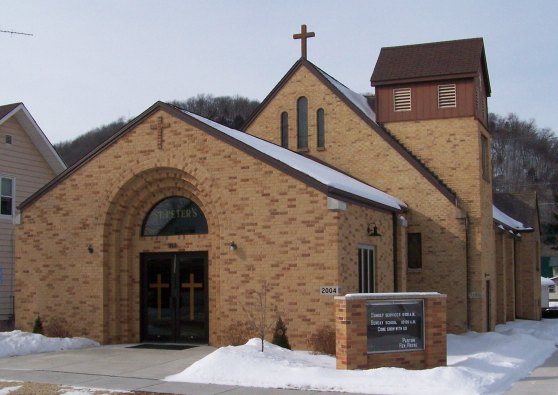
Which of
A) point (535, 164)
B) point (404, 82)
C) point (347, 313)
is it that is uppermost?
point (535, 164)

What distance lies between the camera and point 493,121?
108m

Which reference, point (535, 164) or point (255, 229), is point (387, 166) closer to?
point (255, 229)

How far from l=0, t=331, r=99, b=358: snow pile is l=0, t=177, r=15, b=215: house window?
10.2 metres

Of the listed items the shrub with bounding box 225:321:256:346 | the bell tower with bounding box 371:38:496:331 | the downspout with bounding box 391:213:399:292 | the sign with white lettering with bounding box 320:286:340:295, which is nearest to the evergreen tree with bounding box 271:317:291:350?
the shrub with bounding box 225:321:256:346

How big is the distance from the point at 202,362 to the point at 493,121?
101 m

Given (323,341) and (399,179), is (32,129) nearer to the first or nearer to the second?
(399,179)

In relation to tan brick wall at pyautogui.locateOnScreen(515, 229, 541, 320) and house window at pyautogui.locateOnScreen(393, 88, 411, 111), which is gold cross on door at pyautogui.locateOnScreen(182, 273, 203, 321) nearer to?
house window at pyautogui.locateOnScreen(393, 88, 411, 111)

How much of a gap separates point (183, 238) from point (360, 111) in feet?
26.7

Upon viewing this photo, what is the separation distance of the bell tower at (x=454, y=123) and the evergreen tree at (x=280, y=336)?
777 cm

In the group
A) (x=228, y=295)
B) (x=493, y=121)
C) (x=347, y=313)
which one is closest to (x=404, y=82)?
(x=228, y=295)

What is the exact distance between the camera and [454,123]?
2361cm

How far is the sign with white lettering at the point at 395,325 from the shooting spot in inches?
527

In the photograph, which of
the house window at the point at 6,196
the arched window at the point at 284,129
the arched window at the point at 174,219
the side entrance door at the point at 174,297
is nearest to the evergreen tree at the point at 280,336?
the side entrance door at the point at 174,297

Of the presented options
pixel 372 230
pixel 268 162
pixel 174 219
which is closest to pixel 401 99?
pixel 372 230
